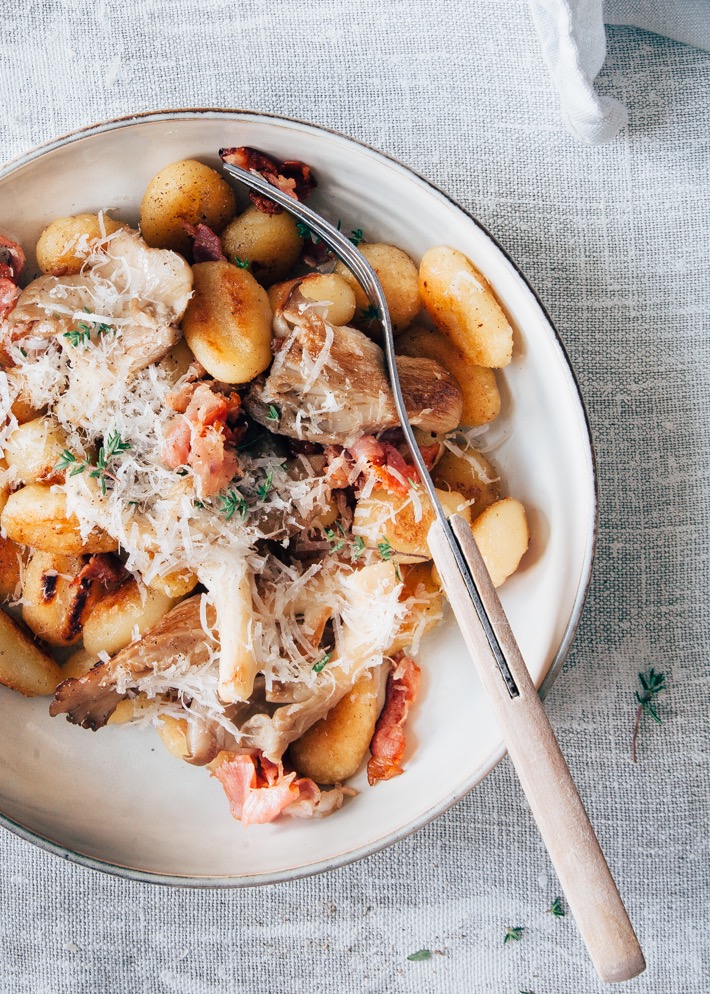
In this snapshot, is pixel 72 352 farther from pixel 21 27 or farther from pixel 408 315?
pixel 21 27

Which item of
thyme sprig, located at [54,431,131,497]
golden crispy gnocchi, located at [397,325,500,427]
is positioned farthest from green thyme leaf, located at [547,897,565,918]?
thyme sprig, located at [54,431,131,497]

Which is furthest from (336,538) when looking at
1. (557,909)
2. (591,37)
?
(591,37)

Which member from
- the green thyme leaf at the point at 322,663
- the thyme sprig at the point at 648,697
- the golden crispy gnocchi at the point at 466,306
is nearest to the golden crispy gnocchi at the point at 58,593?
the green thyme leaf at the point at 322,663

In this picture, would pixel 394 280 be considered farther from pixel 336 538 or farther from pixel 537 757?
pixel 537 757

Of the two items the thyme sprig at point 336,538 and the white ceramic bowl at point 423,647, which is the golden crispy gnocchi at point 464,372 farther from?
the thyme sprig at point 336,538

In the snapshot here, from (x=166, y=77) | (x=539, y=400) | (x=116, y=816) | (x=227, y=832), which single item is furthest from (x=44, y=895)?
(x=166, y=77)

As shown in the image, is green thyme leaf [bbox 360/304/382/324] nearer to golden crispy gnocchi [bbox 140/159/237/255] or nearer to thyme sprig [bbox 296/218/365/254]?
thyme sprig [bbox 296/218/365/254]

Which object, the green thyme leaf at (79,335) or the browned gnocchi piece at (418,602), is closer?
the green thyme leaf at (79,335)
